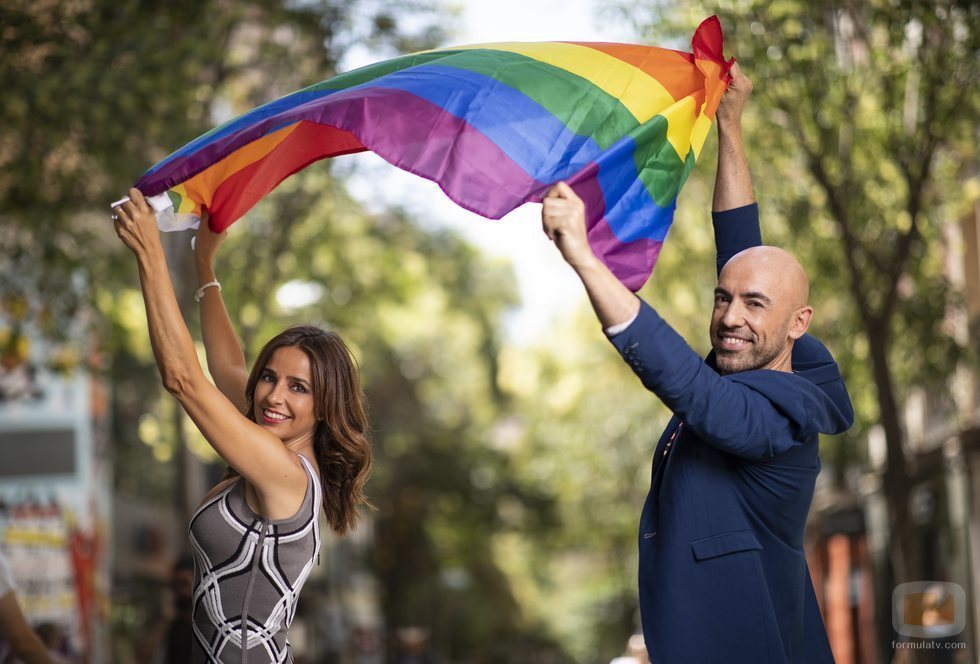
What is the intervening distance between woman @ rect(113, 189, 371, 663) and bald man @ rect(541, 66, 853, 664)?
1087 mm

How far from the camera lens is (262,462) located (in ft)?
14.1

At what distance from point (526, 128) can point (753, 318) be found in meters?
0.93

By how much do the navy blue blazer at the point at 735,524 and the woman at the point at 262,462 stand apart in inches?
43.1

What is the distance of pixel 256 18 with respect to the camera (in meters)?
16.2

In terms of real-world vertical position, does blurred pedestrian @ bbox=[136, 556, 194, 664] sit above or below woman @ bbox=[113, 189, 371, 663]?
below

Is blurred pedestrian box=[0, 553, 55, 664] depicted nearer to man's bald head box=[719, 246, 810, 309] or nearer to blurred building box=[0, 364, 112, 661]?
man's bald head box=[719, 246, 810, 309]

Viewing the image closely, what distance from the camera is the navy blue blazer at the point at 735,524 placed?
402cm

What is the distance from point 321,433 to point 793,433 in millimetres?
1625

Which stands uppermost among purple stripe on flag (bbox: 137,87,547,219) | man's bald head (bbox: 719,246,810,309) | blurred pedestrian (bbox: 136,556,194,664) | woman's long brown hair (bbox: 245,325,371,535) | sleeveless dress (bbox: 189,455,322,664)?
purple stripe on flag (bbox: 137,87,547,219)

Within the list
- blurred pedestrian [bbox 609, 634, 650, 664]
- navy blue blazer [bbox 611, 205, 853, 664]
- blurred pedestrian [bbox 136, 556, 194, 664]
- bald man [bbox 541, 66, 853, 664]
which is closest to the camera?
bald man [bbox 541, 66, 853, 664]

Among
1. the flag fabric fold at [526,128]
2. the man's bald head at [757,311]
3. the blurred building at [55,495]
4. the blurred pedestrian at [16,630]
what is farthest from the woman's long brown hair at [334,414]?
the blurred building at [55,495]

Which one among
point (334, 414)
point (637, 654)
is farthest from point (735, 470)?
point (637, 654)

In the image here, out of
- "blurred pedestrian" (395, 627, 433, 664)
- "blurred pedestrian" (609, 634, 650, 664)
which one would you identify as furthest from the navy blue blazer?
"blurred pedestrian" (395, 627, 433, 664)

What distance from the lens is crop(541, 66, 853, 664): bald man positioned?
3904mm
